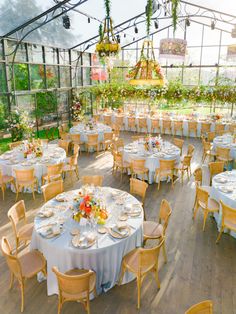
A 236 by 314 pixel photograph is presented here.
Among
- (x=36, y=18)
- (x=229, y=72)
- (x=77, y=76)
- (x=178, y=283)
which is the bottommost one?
(x=178, y=283)

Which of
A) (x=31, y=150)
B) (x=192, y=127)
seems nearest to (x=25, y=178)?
(x=31, y=150)

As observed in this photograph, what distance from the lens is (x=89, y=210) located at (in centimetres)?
460

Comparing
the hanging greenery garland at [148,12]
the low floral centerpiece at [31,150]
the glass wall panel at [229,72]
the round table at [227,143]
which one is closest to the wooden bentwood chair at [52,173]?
the low floral centerpiece at [31,150]

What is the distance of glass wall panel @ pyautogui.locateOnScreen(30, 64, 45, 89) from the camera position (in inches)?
472

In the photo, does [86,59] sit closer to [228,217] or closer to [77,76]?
[77,76]

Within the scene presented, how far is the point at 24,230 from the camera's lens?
17.1ft

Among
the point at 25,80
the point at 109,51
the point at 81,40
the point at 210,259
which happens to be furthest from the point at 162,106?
the point at 210,259

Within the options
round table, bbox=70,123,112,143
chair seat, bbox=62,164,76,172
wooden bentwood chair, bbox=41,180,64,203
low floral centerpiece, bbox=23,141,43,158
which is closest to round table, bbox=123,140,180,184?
chair seat, bbox=62,164,76,172

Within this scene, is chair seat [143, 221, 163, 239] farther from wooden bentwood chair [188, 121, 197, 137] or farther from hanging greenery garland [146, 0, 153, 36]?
wooden bentwood chair [188, 121, 197, 137]

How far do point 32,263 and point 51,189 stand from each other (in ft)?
6.73

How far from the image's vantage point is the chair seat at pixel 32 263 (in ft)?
13.7

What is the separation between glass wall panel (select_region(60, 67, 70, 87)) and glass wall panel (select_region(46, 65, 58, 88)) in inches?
22.0

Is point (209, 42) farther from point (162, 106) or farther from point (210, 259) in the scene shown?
point (210, 259)

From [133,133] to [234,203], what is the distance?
1042 cm
